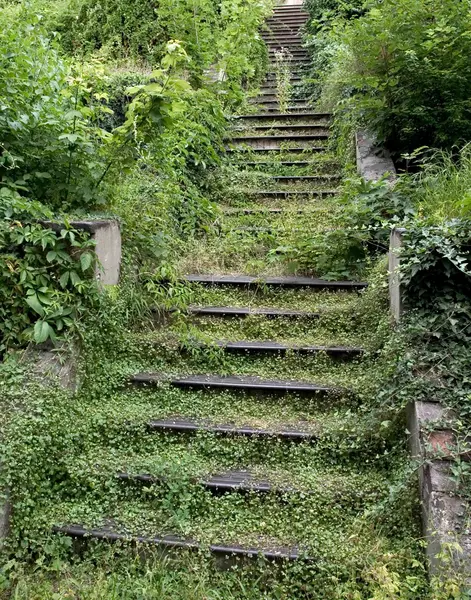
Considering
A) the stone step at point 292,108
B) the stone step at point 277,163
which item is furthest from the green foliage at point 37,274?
the stone step at point 292,108

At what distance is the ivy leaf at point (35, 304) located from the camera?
3312 mm

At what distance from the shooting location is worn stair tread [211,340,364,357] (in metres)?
3.71

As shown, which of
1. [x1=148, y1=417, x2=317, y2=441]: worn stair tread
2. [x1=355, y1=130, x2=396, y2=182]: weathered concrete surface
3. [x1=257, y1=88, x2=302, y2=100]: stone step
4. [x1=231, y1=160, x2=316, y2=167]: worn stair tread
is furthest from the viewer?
[x1=257, y1=88, x2=302, y2=100]: stone step

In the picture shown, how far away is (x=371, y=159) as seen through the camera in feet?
18.7

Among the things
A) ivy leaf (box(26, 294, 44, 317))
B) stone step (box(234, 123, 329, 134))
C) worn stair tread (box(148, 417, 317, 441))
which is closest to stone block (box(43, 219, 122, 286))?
ivy leaf (box(26, 294, 44, 317))

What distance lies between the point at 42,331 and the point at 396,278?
2.23m

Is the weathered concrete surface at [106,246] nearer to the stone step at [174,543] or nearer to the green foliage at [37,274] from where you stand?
the green foliage at [37,274]

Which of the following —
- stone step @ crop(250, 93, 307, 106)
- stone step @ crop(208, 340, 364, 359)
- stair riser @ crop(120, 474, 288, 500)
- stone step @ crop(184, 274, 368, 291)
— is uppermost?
stone step @ crop(250, 93, 307, 106)

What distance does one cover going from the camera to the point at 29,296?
3.35 meters

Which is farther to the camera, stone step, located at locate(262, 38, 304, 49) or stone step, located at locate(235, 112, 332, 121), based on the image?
stone step, located at locate(262, 38, 304, 49)

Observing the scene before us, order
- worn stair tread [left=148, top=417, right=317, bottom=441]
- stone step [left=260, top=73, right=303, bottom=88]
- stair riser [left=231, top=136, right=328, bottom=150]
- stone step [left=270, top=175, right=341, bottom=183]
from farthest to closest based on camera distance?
1. stone step [left=260, top=73, right=303, bottom=88]
2. stair riser [left=231, top=136, right=328, bottom=150]
3. stone step [left=270, top=175, right=341, bottom=183]
4. worn stair tread [left=148, top=417, right=317, bottom=441]

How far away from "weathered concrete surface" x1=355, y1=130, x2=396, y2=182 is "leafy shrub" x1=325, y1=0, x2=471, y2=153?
0.83ft

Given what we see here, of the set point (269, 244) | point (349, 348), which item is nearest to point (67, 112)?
point (269, 244)

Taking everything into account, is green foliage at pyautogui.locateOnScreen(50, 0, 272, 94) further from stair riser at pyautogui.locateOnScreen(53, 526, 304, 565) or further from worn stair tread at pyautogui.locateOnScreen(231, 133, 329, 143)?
stair riser at pyautogui.locateOnScreen(53, 526, 304, 565)
